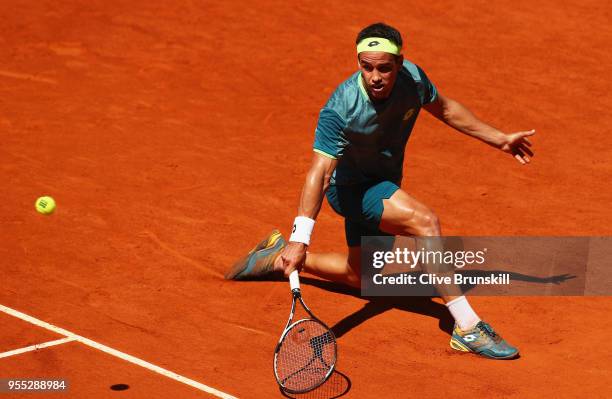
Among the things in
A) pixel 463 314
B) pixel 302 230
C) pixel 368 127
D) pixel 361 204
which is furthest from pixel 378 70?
pixel 463 314

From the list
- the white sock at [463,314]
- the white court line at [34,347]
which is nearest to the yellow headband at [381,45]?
the white sock at [463,314]

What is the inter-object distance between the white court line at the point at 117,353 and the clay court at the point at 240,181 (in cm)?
2

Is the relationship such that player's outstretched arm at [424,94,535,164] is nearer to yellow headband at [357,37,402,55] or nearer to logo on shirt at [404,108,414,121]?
logo on shirt at [404,108,414,121]

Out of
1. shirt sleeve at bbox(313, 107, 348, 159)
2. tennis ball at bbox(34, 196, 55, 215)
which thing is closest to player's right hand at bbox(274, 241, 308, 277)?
shirt sleeve at bbox(313, 107, 348, 159)

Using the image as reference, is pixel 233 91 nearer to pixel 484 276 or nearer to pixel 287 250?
pixel 484 276

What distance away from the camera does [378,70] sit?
265 inches

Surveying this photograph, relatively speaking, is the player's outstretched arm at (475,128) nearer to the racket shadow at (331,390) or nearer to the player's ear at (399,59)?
the player's ear at (399,59)

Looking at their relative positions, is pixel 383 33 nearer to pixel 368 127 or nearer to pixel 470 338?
pixel 368 127

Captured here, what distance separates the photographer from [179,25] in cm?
1408

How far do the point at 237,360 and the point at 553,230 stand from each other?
3.35 m

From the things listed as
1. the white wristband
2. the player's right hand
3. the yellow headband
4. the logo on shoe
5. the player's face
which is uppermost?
the yellow headband

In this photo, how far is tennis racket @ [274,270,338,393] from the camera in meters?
6.40

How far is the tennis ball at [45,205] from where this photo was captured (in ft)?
27.7

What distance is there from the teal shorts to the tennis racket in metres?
0.89
